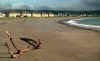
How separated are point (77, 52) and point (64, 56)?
91cm

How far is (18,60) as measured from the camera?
690cm

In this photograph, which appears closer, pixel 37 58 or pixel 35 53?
pixel 37 58

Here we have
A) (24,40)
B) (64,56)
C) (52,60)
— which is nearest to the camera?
(52,60)

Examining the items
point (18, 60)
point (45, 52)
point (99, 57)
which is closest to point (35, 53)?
point (45, 52)

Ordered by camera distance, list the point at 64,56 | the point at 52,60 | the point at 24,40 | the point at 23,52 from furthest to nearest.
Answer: the point at 24,40
the point at 23,52
the point at 64,56
the point at 52,60

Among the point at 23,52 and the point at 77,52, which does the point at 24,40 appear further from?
the point at 77,52

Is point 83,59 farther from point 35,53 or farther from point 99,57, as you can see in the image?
point 35,53

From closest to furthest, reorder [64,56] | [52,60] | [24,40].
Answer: [52,60] → [64,56] → [24,40]

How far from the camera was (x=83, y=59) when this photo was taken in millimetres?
6844

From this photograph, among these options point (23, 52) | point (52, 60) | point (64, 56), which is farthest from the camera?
point (23, 52)

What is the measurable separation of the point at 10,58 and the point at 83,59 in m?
3.08

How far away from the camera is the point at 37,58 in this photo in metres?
7.21

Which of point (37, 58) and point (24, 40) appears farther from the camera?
point (24, 40)

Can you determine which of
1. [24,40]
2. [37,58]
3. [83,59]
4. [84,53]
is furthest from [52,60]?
[24,40]
